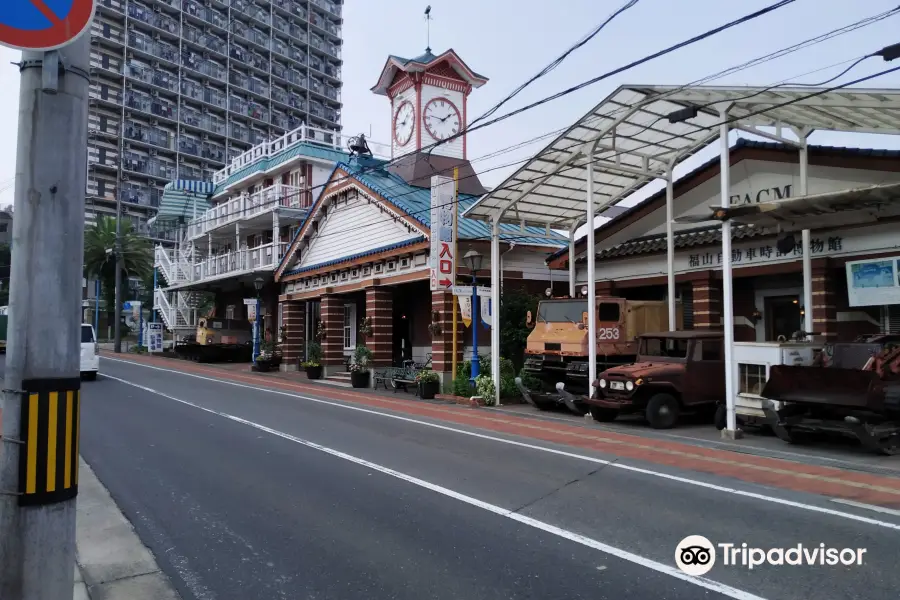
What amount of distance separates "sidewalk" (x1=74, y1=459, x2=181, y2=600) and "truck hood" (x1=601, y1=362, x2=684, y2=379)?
9111 mm

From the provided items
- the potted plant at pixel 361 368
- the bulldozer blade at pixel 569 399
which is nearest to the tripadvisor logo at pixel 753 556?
the bulldozer blade at pixel 569 399

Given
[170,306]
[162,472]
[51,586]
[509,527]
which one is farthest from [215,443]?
[170,306]

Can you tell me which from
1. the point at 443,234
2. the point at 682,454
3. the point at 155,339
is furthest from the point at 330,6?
the point at 682,454

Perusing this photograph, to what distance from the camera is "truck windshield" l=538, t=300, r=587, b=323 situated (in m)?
15.6

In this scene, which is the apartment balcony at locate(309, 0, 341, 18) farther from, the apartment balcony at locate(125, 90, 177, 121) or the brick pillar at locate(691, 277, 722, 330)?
the brick pillar at locate(691, 277, 722, 330)

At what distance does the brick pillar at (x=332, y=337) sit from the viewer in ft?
87.6

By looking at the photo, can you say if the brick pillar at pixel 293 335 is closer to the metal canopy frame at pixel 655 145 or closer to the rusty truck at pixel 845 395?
the metal canopy frame at pixel 655 145

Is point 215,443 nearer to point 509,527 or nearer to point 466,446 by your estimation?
point 466,446

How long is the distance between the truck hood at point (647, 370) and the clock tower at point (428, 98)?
15.4m

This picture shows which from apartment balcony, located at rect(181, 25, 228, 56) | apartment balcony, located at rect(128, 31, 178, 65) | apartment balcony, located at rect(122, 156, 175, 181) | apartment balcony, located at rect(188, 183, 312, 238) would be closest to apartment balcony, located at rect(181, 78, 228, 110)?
apartment balcony, located at rect(128, 31, 178, 65)

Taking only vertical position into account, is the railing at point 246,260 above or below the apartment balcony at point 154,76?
below

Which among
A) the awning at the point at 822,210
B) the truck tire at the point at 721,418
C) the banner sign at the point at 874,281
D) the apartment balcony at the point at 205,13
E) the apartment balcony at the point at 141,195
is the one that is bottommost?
the truck tire at the point at 721,418

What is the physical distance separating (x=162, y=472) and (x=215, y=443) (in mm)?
1954

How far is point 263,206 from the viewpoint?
107 ft
